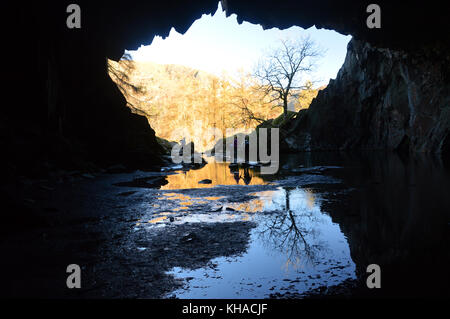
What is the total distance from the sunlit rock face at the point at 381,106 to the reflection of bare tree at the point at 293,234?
44.1 feet

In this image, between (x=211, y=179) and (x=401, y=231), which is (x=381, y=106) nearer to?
(x=211, y=179)

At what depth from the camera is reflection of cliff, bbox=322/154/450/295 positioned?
2482mm

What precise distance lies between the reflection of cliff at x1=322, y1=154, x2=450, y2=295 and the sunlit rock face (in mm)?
11387

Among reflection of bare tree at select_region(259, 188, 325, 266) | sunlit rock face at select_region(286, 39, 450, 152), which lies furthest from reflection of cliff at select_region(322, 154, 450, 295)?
sunlit rock face at select_region(286, 39, 450, 152)

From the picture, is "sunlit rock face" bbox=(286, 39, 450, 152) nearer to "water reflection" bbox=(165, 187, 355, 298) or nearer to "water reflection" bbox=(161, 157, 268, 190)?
"water reflection" bbox=(161, 157, 268, 190)

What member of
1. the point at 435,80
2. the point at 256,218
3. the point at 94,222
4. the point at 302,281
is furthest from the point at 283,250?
the point at 435,80

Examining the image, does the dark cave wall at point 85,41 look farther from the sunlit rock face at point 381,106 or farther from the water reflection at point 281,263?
the water reflection at point 281,263

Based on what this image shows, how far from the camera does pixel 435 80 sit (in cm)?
1576

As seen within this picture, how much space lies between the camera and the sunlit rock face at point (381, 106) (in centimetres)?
1588

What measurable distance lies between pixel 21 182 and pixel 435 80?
1863 cm

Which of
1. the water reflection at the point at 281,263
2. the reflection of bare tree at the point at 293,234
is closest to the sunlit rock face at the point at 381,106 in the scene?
the reflection of bare tree at the point at 293,234

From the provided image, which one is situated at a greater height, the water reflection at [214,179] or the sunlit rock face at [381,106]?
the sunlit rock face at [381,106]
